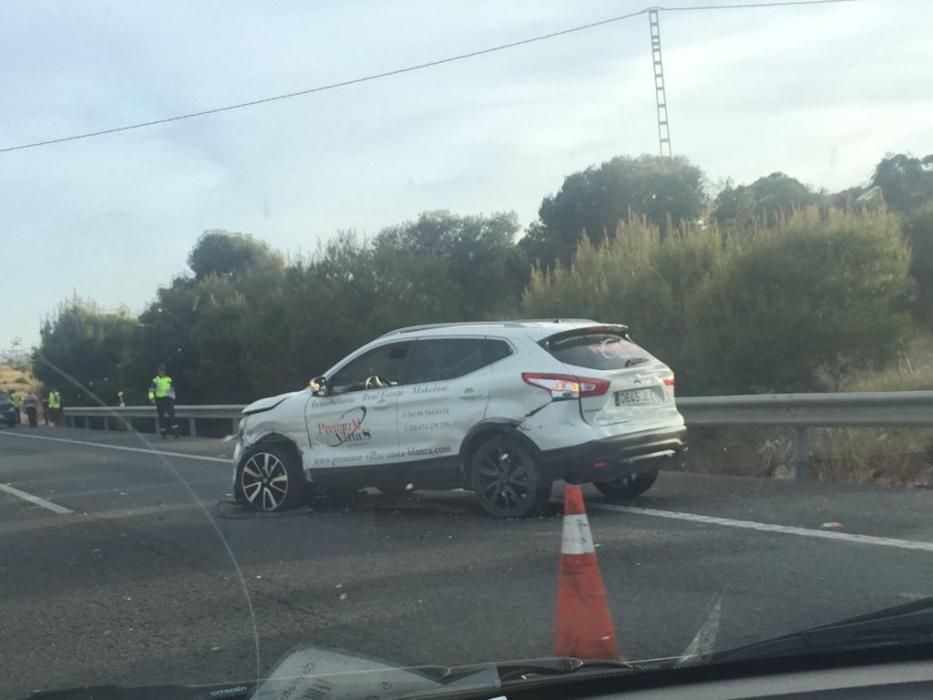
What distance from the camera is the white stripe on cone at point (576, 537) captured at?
5281 mm

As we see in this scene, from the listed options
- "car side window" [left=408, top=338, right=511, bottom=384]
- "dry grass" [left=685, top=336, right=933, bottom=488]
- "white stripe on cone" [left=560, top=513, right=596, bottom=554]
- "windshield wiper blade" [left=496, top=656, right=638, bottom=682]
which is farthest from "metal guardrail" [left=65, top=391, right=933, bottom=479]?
"windshield wiper blade" [left=496, top=656, right=638, bottom=682]

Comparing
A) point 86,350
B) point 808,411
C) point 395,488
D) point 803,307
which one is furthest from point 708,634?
point 86,350

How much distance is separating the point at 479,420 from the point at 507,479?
543 millimetres

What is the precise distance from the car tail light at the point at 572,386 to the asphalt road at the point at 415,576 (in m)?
1.06

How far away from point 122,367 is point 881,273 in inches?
893

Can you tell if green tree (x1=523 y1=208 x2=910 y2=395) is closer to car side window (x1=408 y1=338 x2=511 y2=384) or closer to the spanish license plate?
the spanish license plate

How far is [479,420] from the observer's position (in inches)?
363

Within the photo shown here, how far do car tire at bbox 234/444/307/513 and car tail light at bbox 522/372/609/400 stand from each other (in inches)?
111

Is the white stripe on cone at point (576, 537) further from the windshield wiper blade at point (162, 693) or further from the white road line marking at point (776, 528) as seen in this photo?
the white road line marking at point (776, 528)

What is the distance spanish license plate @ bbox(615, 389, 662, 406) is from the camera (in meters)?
9.02

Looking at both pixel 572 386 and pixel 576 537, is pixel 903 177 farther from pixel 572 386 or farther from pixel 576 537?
pixel 576 537

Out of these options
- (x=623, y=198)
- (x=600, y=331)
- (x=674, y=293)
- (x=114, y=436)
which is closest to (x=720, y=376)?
(x=674, y=293)

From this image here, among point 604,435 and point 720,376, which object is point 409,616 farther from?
point 720,376

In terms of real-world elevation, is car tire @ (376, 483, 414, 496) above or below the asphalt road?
above
